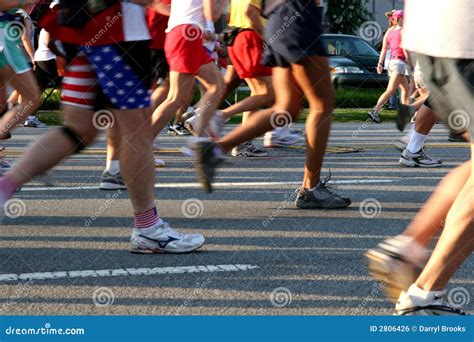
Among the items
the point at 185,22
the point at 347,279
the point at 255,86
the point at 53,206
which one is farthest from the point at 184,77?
the point at 347,279

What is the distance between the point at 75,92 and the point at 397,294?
1.85 m

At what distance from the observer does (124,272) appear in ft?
14.9

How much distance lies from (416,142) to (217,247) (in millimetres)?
4120

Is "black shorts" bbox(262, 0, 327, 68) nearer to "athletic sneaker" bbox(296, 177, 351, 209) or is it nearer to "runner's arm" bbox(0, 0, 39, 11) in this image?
"athletic sneaker" bbox(296, 177, 351, 209)

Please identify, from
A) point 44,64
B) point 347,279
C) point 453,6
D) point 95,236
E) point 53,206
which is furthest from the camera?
point 44,64

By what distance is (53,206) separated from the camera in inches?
259

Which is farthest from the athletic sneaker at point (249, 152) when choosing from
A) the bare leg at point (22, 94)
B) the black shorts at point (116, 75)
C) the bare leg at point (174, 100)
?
the black shorts at point (116, 75)

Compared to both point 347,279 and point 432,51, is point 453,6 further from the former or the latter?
point 347,279

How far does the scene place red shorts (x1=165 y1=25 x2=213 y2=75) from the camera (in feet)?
25.9

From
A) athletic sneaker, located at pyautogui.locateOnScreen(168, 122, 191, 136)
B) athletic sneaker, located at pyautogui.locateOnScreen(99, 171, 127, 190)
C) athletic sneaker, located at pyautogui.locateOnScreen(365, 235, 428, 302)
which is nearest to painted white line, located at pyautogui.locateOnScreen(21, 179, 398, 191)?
athletic sneaker, located at pyautogui.locateOnScreen(99, 171, 127, 190)

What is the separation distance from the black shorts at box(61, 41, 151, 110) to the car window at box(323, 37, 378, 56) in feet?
62.1

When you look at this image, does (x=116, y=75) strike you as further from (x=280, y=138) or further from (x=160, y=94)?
(x=280, y=138)

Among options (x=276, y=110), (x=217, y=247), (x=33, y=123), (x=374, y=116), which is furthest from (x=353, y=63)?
(x=217, y=247)

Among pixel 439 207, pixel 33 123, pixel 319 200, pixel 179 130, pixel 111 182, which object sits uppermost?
pixel 439 207
